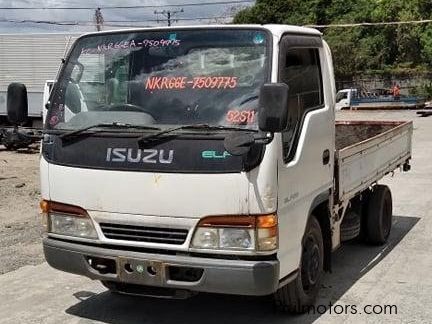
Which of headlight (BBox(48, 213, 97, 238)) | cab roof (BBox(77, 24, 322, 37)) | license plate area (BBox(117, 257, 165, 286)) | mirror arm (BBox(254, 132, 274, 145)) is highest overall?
cab roof (BBox(77, 24, 322, 37))

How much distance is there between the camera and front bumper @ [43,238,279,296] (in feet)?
13.7

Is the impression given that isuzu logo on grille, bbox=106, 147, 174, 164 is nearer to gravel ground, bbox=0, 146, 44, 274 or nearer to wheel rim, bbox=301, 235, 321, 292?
wheel rim, bbox=301, 235, 321, 292

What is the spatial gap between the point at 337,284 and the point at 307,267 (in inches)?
39.9

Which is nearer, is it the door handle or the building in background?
the door handle

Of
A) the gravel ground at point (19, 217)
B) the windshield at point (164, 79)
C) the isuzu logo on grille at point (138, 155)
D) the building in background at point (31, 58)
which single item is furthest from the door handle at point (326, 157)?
the building in background at point (31, 58)

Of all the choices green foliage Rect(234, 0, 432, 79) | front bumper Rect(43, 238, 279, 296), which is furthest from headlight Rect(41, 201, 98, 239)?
green foliage Rect(234, 0, 432, 79)

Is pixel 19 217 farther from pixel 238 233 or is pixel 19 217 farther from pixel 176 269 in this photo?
pixel 238 233

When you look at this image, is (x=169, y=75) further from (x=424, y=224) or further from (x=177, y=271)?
(x=424, y=224)

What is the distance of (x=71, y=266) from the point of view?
4664mm

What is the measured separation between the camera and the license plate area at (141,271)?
4.32 meters

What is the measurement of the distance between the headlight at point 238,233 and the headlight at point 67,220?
867mm

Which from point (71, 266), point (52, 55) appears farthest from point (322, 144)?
point (52, 55)

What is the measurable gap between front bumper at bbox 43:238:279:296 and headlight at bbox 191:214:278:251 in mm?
101

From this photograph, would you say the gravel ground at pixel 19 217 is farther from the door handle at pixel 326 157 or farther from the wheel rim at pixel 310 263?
the door handle at pixel 326 157
